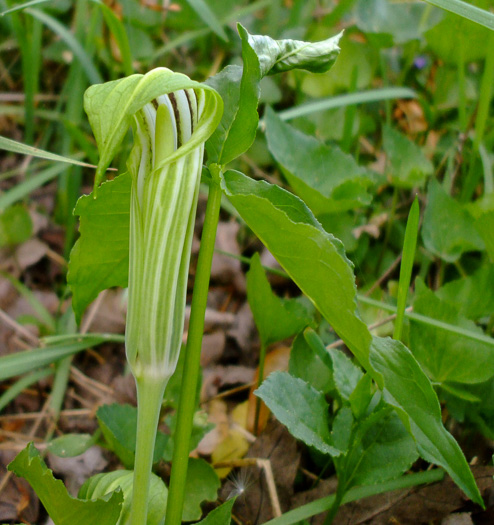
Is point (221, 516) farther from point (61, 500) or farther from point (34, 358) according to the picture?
point (34, 358)

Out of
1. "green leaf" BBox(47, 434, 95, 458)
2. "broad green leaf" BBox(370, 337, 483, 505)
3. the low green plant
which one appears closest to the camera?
the low green plant

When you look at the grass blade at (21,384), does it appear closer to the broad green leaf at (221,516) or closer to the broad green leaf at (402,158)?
the broad green leaf at (221,516)

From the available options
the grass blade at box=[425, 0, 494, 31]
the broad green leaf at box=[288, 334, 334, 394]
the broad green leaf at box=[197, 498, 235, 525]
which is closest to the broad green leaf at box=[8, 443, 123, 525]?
the broad green leaf at box=[197, 498, 235, 525]

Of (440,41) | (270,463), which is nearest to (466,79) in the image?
(440,41)

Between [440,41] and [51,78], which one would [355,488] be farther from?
[51,78]

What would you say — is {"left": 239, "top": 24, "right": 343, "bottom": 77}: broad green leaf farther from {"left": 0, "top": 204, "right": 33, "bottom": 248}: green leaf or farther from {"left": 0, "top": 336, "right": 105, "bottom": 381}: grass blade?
{"left": 0, "top": 204, "right": 33, "bottom": 248}: green leaf

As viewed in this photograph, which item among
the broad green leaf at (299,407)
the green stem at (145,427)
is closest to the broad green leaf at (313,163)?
the broad green leaf at (299,407)
